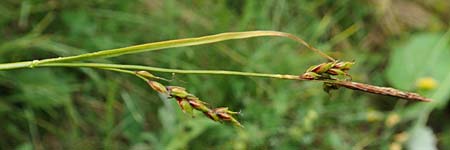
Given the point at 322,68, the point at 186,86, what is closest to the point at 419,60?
the point at 186,86

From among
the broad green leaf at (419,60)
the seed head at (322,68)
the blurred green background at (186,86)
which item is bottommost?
the seed head at (322,68)

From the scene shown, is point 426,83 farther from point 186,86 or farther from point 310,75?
point 310,75

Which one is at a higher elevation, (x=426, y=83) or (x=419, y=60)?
(x=419, y=60)

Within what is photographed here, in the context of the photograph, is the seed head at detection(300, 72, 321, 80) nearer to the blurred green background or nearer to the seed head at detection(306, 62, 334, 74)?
the seed head at detection(306, 62, 334, 74)

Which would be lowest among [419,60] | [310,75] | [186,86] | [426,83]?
[310,75]

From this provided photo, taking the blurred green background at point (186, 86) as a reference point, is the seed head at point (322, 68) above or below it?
below

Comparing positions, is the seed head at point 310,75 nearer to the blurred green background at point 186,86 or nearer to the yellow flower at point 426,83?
the blurred green background at point 186,86

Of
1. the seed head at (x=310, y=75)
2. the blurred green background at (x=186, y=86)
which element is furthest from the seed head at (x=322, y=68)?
the blurred green background at (x=186, y=86)
